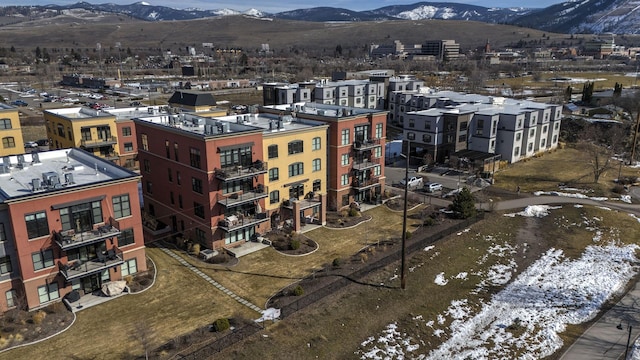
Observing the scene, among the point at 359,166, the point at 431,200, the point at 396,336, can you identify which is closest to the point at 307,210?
the point at 359,166

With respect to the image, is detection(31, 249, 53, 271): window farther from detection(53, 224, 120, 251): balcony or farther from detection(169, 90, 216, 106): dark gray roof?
detection(169, 90, 216, 106): dark gray roof

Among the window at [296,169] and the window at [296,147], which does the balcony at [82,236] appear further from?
the window at [296,147]

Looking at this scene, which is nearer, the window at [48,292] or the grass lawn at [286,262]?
the window at [48,292]

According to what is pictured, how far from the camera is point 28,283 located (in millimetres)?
33125

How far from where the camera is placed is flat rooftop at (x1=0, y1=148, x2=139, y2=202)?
34469 millimetres

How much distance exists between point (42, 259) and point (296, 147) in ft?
88.6

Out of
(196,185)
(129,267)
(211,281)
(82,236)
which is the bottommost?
(211,281)

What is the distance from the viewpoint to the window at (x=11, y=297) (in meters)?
33.1

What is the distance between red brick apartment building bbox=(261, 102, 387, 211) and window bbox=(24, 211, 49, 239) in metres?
32.1

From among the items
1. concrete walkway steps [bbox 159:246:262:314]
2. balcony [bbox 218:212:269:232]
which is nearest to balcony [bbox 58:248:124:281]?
concrete walkway steps [bbox 159:246:262:314]

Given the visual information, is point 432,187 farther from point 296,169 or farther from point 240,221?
point 240,221

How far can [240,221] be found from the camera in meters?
44.6

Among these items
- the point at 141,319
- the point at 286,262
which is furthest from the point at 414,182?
the point at 141,319

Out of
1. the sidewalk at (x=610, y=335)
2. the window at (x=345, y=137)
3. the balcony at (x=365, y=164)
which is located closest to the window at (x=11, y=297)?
the window at (x=345, y=137)
